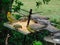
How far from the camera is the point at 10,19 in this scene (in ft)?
11.1

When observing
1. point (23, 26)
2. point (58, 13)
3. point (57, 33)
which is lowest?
point (58, 13)

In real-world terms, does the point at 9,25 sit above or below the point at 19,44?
above

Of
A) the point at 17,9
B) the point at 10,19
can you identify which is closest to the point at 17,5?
the point at 17,9

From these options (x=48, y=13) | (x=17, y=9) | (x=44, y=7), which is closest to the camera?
(x=17, y=9)

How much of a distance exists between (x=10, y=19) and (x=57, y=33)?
2.70 ft

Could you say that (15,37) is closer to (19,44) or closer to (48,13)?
(19,44)

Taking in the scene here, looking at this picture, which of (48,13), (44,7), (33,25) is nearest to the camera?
(33,25)

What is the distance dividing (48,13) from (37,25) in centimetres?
419

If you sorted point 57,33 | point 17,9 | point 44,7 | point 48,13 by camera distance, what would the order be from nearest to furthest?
point 57,33
point 17,9
point 48,13
point 44,7

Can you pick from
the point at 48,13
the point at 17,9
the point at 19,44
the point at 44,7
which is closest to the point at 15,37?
the point at 19,44

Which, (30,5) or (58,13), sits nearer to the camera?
(58,13)

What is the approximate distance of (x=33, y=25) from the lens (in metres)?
3.26

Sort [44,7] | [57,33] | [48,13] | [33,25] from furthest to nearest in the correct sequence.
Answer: [44,7]
[48,13]
[57,33]
[33,25]

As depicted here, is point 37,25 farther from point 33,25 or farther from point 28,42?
point 28,42
